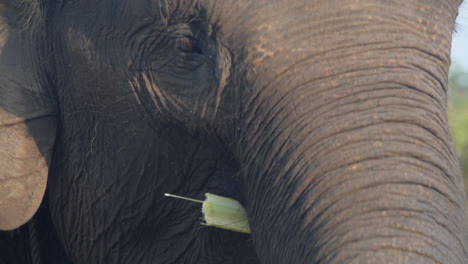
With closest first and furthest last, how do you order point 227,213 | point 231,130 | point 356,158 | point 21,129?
point 356,158 → point 231,130 → point 227,213 → point 21,129

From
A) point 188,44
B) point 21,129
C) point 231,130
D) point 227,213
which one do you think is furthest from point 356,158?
point 21,129

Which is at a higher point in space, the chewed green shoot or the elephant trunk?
the elephant trunk

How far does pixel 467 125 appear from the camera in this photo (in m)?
19.0

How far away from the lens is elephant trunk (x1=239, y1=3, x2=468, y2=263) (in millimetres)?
2986

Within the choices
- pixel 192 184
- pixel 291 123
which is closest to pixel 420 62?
pixel 291 123

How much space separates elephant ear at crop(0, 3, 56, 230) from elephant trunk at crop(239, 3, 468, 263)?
103 centimetres

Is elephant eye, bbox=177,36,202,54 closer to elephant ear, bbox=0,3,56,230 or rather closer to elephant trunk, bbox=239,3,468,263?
elephant trunk, bbox=239,3,468,263

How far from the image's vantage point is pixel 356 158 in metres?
3.08

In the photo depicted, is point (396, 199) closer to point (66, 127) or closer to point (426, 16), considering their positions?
point (426, 16)

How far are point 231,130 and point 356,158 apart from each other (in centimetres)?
61

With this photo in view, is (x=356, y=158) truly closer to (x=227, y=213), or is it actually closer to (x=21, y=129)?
(x=227, y=213)

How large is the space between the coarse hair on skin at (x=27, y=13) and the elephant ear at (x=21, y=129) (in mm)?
27

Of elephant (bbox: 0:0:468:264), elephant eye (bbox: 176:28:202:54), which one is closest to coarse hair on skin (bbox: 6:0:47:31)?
elephant (bbox: 0:0:468:264)

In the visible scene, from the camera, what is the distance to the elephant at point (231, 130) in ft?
10.1
